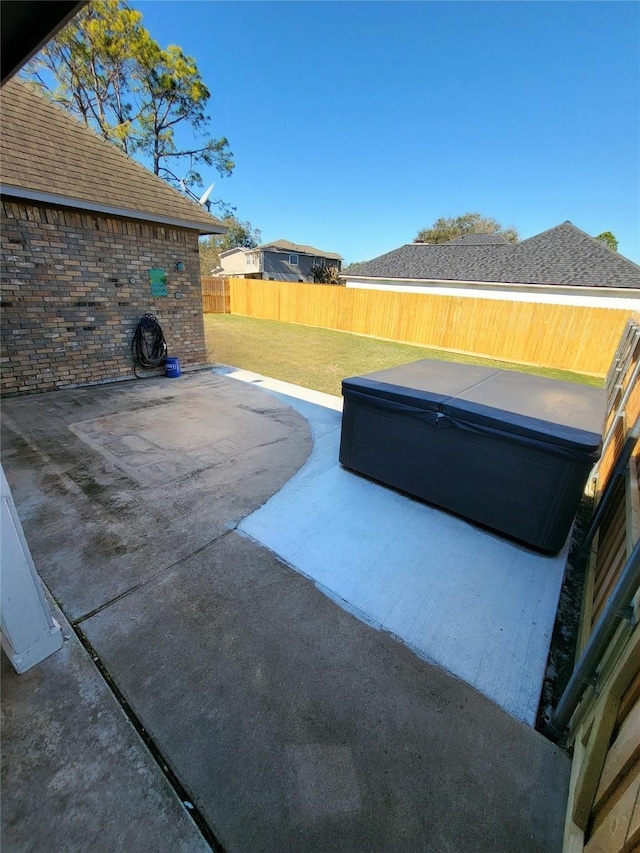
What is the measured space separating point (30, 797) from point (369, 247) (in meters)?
59.5

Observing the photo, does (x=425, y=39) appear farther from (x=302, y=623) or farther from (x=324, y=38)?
(x=302, y=623)

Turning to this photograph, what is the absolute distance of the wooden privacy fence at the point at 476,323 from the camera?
416 inches

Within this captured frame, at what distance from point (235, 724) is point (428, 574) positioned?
1.58m

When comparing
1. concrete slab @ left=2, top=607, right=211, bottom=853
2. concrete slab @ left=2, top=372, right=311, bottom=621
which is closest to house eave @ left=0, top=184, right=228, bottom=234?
concrete slab @ left=2, top=372, right=311, bottom=621

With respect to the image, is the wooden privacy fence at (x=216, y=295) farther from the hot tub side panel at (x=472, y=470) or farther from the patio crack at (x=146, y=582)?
the patio crack at (x=146, y=582)

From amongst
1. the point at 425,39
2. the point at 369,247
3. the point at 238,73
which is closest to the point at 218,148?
the point at 238,73

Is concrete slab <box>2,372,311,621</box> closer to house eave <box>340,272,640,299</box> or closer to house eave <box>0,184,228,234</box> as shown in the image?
house eave <box>0,184,228,234</box>

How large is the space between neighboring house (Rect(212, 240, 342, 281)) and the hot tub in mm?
30699

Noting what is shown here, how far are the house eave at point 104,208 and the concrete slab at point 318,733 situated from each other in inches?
234

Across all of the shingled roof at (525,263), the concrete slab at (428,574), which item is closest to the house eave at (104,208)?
the concrete slab at (428,574)

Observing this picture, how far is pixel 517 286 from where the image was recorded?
1449 cm

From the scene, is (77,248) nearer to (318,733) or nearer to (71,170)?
(71,170)

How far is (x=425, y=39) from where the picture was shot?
7.25 m

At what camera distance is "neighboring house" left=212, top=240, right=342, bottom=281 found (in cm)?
3091
